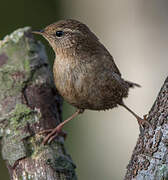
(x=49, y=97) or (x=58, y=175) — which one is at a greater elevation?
(x=49, y=97)

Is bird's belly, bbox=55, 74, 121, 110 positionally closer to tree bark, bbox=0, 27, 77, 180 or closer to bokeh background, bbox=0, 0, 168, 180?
tree bark, bbox=0, 27, 77, 180

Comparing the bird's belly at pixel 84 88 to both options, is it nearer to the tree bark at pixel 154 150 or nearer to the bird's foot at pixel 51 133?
the bird's foot at pixel 51 133

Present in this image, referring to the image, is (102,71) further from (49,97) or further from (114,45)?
(114,45)

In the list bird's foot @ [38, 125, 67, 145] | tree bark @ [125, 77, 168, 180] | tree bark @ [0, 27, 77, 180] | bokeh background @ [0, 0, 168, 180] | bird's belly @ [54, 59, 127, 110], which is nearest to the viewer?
tree bark @ [125, 77, 168, 180]

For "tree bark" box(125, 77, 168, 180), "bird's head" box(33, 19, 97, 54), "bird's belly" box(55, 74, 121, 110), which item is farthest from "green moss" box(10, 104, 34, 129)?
"tree bark" box(125, 77, 168, 180)

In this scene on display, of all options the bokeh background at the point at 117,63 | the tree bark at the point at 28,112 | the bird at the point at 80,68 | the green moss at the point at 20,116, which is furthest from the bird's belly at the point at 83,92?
the bokeh background at the point at 117,63

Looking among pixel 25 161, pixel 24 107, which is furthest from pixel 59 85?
pixel 25 161
